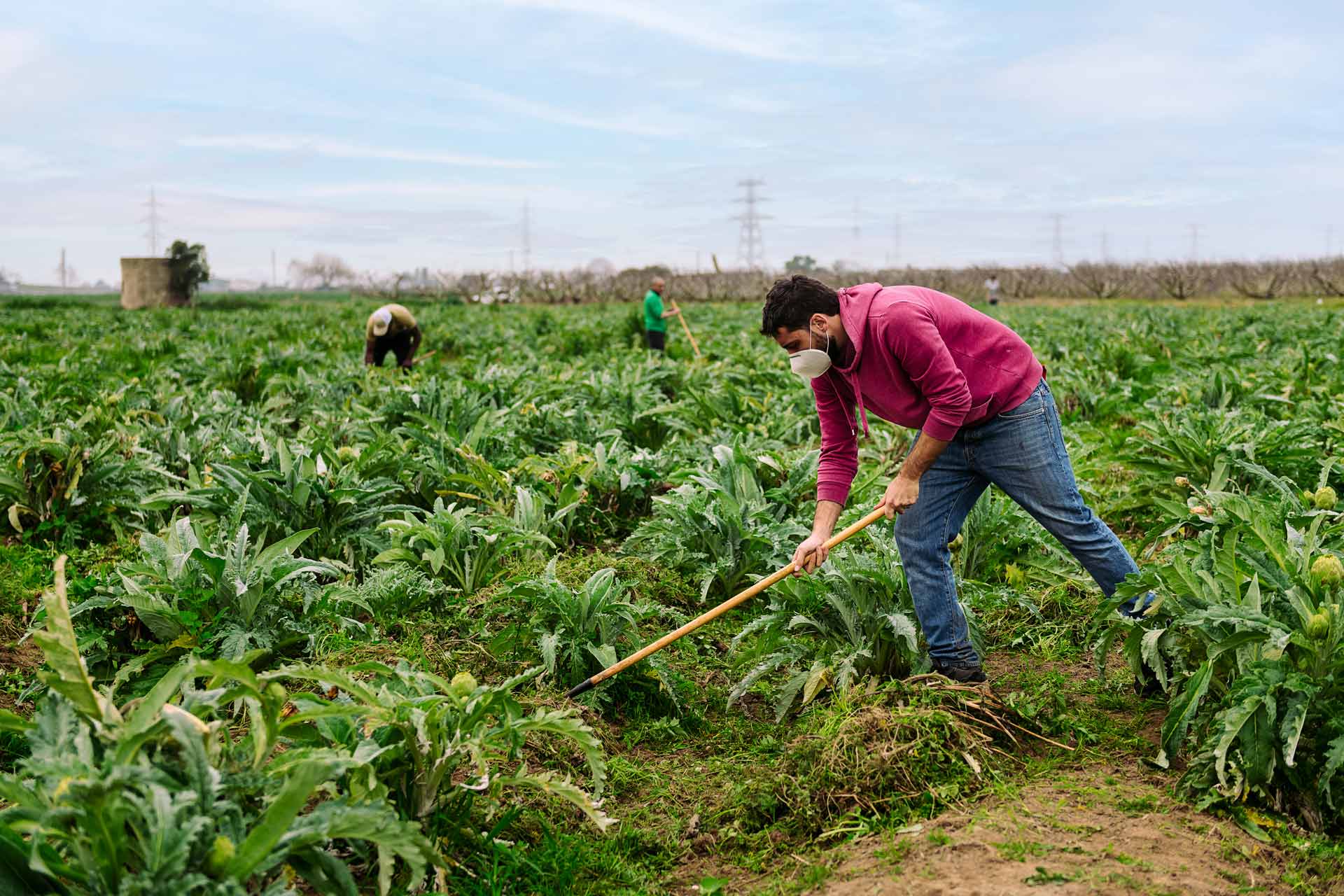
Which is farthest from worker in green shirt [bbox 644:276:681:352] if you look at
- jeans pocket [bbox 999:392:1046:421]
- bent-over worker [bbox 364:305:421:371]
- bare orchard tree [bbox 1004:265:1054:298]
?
bare orchard tree [bbox 1004:265:1054:298]

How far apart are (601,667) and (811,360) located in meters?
1.56

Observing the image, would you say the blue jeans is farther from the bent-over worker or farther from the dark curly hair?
the bent-over worker

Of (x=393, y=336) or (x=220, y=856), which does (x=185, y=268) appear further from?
(x=220, y=856)

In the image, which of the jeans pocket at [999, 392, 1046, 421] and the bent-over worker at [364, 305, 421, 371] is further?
the bent-over worker at [364, 305, 421, 371]

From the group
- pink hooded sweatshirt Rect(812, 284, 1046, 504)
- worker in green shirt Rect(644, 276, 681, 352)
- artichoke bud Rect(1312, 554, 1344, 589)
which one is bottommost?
artichoke bud Rect(1312, 554, 1344, 589)

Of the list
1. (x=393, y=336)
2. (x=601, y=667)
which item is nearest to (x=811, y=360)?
(x=601, y=667)

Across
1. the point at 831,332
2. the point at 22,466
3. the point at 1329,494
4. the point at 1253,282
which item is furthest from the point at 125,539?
the point at 1253,282

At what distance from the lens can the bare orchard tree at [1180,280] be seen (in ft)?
159

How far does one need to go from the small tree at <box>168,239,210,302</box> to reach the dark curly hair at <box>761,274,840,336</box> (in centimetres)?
4164

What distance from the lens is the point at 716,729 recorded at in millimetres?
4121

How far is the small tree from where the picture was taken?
3991 centimetres

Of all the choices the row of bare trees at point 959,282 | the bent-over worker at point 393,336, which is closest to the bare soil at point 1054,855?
the bent-over worker at point 393,336

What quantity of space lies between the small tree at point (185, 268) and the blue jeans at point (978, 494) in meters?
41.8

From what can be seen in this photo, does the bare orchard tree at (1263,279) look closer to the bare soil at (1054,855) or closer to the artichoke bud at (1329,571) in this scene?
the artichoke bud at (1329,571)
